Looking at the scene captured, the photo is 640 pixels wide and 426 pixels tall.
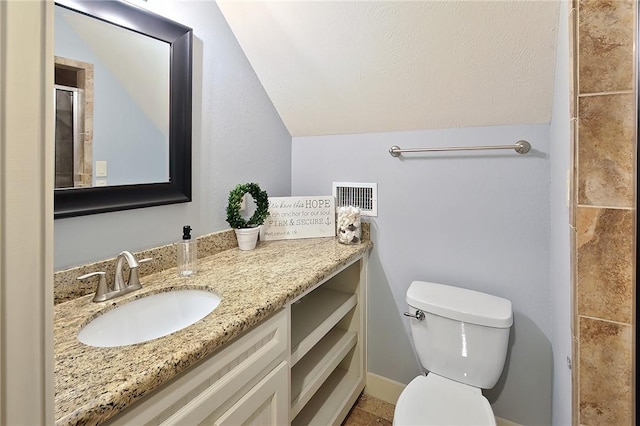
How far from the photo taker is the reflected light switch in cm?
111

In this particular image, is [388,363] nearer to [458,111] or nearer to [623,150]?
[458,111]

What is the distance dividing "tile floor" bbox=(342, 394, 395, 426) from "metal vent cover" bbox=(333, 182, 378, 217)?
1022mm

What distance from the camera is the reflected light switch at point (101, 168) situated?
111 centimetres

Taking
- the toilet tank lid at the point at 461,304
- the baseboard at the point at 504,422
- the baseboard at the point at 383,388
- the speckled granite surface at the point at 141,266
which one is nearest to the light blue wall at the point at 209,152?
the speckled granite surface at the point at 141,266

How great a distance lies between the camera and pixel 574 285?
0.86 meters

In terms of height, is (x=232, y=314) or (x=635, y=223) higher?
(x=635, y=223)

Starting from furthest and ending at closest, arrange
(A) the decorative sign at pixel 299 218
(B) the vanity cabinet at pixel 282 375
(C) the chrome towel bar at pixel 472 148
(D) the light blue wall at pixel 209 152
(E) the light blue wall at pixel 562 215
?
(A) the decorative sign at pixel 299 218
(C) the chrome towel bar at pixel 472 148
(D) the light blue wall at pixel 209 152
(E) the light blue wall at pixel 562 215
(B) the vanity cabinet at pixel 282 375

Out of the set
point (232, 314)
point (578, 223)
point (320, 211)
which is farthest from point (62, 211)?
point (578, 223)

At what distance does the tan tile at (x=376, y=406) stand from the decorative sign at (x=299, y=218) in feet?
3.03

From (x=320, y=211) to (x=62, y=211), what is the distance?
1.16 meters

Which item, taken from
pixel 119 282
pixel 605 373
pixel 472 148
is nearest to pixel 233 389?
pixel 119 282

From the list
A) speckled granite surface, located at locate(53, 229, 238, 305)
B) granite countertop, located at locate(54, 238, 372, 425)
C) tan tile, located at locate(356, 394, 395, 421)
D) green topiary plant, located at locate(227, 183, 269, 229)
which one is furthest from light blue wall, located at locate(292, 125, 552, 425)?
speckled granite surface, located at locate(53, 229, 238, 305)

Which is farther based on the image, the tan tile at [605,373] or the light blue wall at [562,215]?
the light blue wall at [562,215]

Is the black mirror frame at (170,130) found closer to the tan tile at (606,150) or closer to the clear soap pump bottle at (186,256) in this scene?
the clear soap pump bottle at (186,256)
